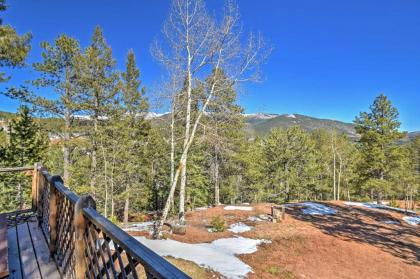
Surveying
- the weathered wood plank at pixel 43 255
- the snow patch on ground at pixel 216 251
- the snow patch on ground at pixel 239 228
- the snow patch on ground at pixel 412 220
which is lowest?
the snow patch on ground at pixel 412 220

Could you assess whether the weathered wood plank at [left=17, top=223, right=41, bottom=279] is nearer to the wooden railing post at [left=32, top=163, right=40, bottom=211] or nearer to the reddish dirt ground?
the wooden railing post at [left=32, top=163, right=40, bottom=211]

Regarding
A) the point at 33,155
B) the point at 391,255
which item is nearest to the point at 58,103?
the point at 33,155

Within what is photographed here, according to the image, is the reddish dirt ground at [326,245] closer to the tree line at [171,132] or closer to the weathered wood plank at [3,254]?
the tree line at [171,132]

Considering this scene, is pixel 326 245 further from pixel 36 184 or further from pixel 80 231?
pixel 80 231

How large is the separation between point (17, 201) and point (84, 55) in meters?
9.86

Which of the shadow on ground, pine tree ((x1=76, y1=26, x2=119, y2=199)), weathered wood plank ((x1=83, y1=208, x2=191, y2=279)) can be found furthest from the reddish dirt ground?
pine tree ((x1=76, y1=26, x2=119, y2=199))

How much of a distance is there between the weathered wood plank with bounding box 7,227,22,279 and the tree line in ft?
19.5

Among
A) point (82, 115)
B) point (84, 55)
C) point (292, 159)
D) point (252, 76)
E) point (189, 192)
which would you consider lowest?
point (189, 192)

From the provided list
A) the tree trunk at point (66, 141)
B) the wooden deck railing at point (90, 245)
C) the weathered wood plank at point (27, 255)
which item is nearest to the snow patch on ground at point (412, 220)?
the wooden deck railing at point (90, 245)

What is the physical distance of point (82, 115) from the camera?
15.2 m

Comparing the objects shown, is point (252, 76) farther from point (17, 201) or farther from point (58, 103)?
point (17, 201)

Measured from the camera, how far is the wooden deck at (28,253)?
120 inches

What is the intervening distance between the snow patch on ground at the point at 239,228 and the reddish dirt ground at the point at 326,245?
1.25 ft

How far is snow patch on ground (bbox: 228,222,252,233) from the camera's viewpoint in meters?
12.0
